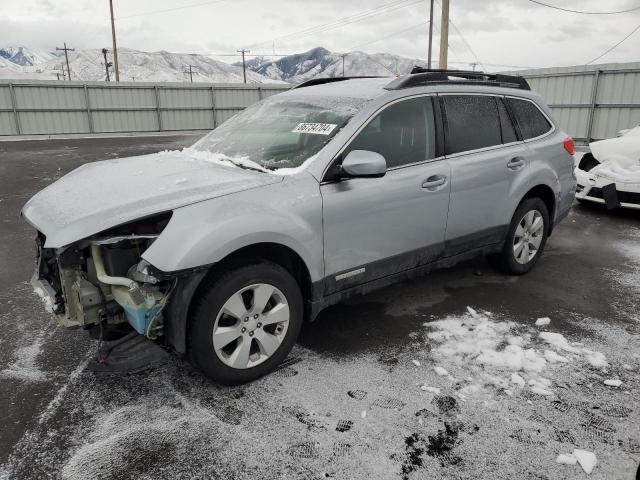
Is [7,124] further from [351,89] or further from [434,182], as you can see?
[434,182]

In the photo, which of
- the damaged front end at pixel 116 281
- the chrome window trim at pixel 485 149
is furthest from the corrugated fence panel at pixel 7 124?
the chrome window trim at pixel 485 149

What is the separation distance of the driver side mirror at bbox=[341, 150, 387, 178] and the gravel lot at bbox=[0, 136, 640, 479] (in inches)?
48.9

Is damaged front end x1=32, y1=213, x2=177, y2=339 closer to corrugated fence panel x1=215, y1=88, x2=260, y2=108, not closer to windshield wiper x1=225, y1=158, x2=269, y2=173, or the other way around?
windshield wiper x1=225, y1=158, x2=269, y2=173

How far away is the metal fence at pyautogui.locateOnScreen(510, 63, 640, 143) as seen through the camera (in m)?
14.2

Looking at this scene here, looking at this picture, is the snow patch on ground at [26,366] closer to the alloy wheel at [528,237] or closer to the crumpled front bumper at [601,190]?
the alloy wheel at [528,237]

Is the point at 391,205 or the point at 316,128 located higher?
the point at 316,128

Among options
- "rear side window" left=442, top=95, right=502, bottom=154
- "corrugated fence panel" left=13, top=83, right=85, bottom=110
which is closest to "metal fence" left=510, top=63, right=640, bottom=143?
"rear side window" left=442, top=95, right=502, bottom=154

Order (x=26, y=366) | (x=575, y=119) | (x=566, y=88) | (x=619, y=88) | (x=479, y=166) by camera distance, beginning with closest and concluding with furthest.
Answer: (x=26, y=366) < (x=479, y=166) < (x=619, y=88) < (x=575, y=119) < (x=566, y=88)

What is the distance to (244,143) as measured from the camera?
12.5 feet

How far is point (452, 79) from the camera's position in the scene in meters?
4.12

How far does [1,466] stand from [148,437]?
0.66 metres

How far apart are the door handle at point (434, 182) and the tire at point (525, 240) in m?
1.14

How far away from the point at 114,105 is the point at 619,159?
2211cm

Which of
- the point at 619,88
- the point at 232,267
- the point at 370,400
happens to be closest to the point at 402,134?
the point at 232,267
